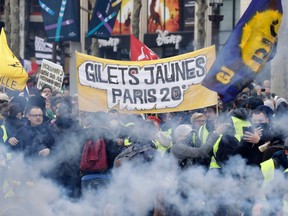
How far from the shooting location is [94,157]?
12188 mm

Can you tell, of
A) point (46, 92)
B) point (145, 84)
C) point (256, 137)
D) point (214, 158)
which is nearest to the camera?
point (256, 137)

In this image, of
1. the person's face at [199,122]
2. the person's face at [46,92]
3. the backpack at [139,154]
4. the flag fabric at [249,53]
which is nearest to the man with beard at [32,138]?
the backpack at [139,154]

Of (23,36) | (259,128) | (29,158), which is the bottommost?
(23,36)

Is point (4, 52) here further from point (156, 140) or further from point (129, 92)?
point (156, 140)

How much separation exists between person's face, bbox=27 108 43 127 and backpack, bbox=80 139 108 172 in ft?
2.17

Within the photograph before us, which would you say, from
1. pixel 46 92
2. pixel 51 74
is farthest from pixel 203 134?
pixel 51 74

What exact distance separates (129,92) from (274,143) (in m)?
3.71

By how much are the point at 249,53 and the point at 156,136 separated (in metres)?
1.57

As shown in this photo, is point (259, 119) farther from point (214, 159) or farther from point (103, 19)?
point (103, 19)

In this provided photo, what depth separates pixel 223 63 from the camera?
11.0m

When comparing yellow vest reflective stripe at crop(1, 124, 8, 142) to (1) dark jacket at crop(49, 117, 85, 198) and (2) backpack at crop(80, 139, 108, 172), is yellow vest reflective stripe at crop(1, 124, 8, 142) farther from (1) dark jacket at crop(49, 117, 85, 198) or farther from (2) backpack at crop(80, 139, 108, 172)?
(2) backpack at crop(80, 139, 108, 172)

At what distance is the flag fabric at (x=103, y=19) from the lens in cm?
2561

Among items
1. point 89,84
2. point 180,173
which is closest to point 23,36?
point 89,84

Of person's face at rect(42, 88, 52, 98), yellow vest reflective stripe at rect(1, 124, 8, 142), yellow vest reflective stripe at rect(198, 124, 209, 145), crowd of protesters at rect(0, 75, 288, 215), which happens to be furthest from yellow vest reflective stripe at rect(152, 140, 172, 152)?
person's face at rect(42, 88, 52, 98)
